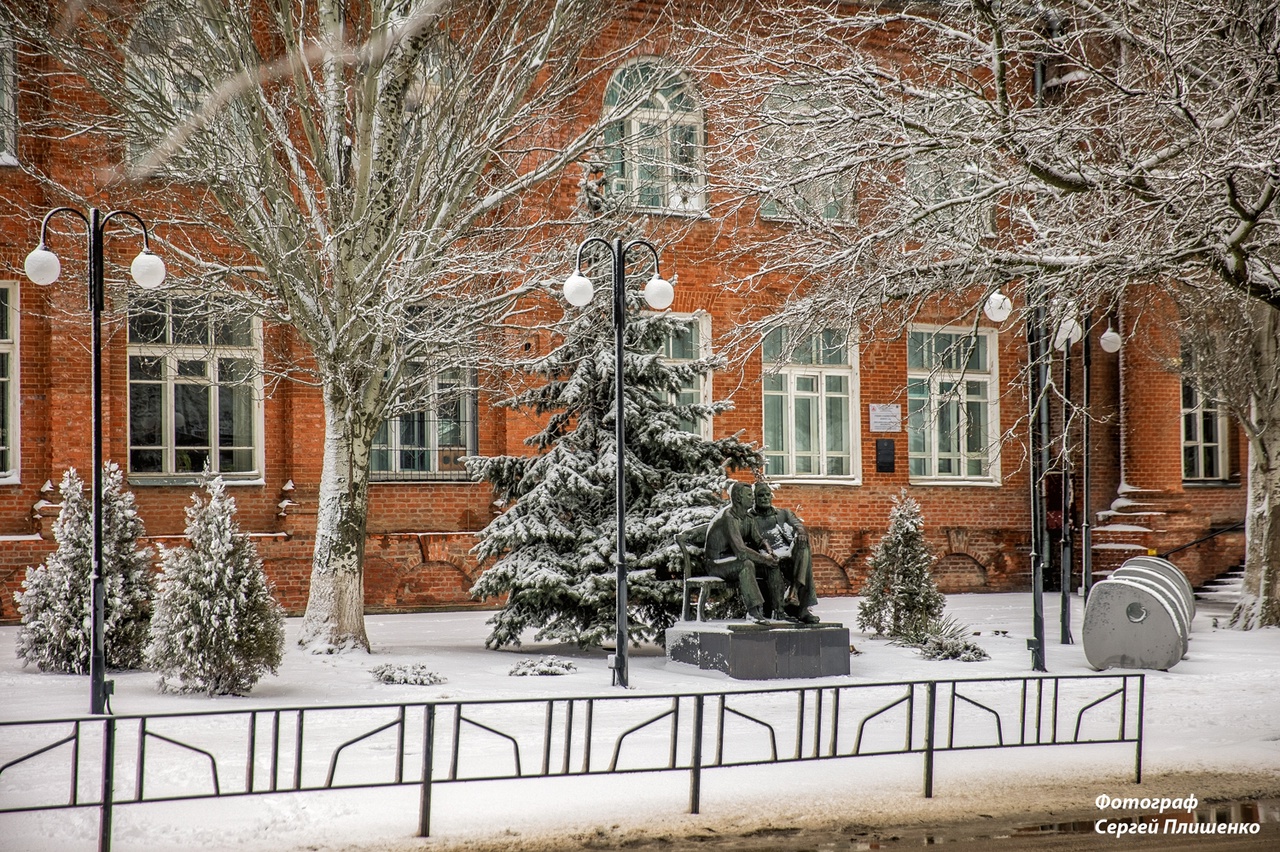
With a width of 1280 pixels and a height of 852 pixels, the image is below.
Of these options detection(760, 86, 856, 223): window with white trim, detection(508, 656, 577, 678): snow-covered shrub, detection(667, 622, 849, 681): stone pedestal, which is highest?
detection(760, 86, 856, 223): window with white trim

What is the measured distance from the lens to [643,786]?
8.78 metres

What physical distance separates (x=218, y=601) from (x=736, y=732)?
4.84 metres

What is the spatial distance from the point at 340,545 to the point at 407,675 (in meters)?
2.59

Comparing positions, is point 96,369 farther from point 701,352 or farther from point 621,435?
point 701,352

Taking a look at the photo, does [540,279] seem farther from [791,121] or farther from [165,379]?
[165,379]

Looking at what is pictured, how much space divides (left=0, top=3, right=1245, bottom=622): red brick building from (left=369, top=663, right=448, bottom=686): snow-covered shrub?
4.76 meters

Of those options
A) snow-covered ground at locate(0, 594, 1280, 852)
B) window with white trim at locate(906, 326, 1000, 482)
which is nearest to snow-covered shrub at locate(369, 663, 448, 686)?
snow-covered ground at locate(0, 594, 1280, 852)


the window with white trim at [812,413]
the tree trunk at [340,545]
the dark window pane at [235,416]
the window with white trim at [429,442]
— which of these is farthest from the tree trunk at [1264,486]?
the dark window pane at [235,416]

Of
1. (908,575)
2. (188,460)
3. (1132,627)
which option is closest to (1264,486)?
(1132,627)

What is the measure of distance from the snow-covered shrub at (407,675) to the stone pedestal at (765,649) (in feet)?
9.00

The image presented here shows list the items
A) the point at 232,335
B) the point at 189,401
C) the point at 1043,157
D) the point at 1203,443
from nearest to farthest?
the point at 1043,157 < the point at 232,335 < the point at 189,401 < the point at 1203,443

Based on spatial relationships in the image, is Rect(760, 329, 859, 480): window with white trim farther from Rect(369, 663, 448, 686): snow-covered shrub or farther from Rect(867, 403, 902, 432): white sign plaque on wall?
Rect(369, 663, 448, 686): snow-covered shrub

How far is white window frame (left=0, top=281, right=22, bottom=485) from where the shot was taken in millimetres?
18859

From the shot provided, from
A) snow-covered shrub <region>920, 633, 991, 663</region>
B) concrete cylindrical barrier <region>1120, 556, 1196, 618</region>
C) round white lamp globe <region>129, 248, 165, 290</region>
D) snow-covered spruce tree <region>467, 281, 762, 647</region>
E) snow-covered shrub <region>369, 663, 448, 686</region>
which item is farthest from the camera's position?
concrete cylindrical barrier <region>1120, 556, 1196, 618</region>
